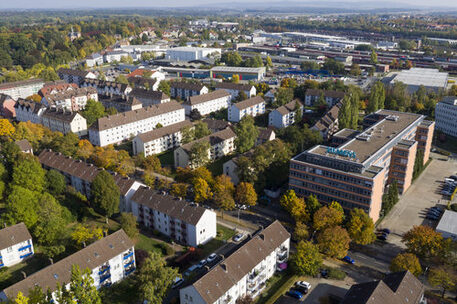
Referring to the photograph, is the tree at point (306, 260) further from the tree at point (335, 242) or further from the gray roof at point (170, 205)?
the gray roof at point (170, 205)

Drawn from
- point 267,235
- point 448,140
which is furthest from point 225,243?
point 448,140

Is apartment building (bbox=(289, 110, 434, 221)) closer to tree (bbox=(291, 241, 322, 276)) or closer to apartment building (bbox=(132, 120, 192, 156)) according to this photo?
tree (bbox=(291, 241, 322, 276))

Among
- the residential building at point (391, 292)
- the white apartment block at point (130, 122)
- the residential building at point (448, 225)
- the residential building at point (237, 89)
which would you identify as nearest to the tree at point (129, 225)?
the residential building at point (391, 292)

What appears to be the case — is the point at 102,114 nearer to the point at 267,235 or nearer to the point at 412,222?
the point at 267,235

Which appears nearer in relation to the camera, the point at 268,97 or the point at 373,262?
the point at 373,262

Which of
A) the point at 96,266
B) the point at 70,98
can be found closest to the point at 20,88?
the point at 70,98

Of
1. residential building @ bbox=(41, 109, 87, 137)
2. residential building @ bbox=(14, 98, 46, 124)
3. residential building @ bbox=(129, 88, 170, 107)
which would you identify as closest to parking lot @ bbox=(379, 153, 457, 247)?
residential building @ bbox=(41, 109, 87, 137)

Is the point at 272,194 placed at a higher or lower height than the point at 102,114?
lower

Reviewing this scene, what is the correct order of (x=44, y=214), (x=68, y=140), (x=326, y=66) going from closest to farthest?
(x=44, y=214)
(x=68, y=140)
(x=326, y=66)
